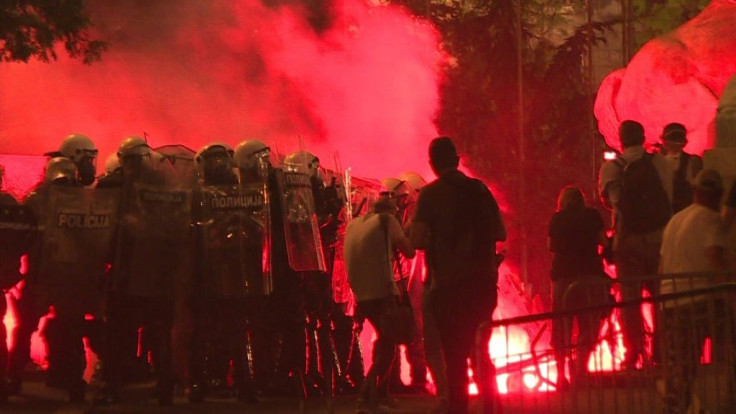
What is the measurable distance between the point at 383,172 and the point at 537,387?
15.7m

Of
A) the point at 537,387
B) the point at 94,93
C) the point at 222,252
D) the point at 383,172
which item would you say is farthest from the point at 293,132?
the point at 537,387

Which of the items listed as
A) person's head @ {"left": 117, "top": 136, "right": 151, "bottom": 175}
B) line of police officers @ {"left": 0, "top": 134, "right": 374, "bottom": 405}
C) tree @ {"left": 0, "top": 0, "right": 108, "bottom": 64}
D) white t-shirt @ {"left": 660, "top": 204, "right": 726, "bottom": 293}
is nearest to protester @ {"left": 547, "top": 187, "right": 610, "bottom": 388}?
white t-shirt @ {"left": 660, "top": 204, "right": 726, "bottom": 293}

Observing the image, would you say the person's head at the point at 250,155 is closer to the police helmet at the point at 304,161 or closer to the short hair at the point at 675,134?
the police helmet at the point at 304,161

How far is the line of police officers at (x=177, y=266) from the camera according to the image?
10688 mm

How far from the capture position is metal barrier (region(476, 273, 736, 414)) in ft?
25.2

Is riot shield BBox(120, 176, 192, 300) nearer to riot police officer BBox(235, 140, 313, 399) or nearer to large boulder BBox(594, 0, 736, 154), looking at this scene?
riot police officer BBox(235, 140, 313, 399)

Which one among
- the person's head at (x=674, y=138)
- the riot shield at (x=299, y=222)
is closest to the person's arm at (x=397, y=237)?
the riot shield at (x=299, y=222)

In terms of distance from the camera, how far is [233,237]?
35.9 ft

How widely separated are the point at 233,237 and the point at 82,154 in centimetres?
179

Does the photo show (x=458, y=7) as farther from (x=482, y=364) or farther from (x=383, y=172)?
(x=482, y=364)

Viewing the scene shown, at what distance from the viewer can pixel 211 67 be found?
78.0 feet

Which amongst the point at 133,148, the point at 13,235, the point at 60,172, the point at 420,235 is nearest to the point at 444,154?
the point at 420,235

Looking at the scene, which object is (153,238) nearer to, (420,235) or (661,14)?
(420,235)

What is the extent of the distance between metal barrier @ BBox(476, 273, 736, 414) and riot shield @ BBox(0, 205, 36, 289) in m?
4.84
